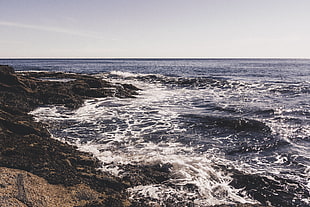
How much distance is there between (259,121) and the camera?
14953mm

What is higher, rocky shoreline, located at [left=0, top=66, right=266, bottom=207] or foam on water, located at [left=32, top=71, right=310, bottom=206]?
rocky shoreline, located at [left=0, top=66, right=266, bottom=207]

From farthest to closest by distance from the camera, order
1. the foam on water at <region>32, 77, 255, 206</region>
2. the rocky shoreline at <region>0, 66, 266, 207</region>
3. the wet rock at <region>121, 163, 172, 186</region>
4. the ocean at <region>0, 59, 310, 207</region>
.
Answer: the wet rock at <region>121, 163, 172, 186</region>
the ocean at <region>0, 59, 310, 207</region>
the foam on water at <region>32, 77, 255, 206</region>
the rocky shoreline at <region>0, 66, 266, 207</region>

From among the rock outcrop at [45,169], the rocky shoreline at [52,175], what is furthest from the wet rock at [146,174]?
the rock outcrop at [45,169]

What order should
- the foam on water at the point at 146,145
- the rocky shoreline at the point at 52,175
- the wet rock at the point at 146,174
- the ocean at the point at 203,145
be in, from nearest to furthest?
the rocky shoreline at the point at 52,175 → the foam on water at the point at 146,145 → the ocean at the point at 203,145 → the wet rock at the point at 146,174

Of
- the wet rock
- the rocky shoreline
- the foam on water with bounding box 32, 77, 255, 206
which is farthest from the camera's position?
the wet rock

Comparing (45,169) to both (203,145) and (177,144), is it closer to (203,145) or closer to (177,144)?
(177,144)

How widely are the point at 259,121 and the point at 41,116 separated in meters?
14.0

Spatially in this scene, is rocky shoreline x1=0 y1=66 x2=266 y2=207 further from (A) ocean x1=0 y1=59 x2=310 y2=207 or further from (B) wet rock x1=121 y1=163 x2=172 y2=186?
(A) ocean x1=0 y1=59 x2=310 y2=207

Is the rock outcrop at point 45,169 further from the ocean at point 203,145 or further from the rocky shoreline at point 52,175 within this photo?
the ocean at point 203,145

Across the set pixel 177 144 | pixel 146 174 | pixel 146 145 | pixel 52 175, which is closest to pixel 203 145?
pixel 177 144

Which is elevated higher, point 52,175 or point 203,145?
point 52,175

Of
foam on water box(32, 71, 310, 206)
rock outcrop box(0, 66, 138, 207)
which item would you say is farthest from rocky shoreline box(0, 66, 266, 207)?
foam on water box(32, 71, 310, 206)

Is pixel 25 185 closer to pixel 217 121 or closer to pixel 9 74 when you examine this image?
pixel 217 121

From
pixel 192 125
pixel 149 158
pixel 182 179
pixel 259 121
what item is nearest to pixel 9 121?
pixel 149 158
